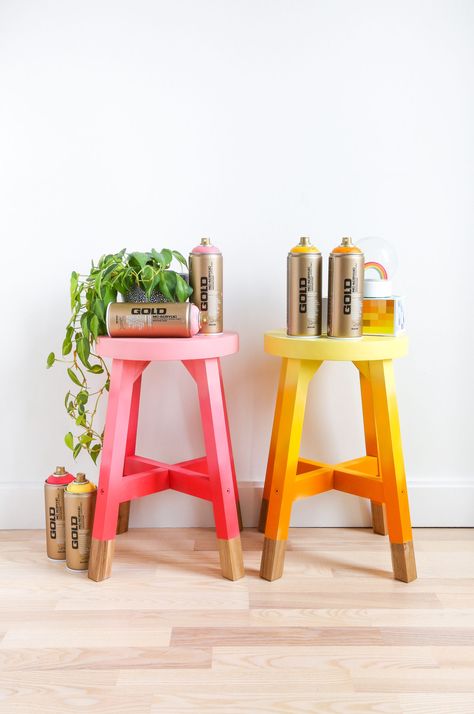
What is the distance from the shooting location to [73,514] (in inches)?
59.6

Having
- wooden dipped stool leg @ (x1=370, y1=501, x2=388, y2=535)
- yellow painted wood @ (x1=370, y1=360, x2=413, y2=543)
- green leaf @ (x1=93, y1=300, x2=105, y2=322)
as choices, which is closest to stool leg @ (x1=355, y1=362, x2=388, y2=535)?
wooden dipped stool leg @ (x1=370, y1=501, x2=388, y2=535)

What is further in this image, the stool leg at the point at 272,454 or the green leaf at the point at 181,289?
the stool leg at the point at 272,454

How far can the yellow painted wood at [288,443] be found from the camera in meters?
1.47

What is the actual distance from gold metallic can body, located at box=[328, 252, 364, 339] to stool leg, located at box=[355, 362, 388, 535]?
234mm

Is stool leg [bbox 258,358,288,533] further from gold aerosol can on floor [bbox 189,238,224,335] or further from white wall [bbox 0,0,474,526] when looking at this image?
gold aerosol can on floor [bbox 189,238,224,335]

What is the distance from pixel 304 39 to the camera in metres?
1.70

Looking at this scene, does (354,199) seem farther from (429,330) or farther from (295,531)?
(295,531)

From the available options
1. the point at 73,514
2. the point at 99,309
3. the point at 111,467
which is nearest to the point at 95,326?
the point at 99,309

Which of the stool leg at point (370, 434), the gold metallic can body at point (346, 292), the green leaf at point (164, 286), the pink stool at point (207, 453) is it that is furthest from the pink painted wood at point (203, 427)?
the stool leg at point (370, 434)

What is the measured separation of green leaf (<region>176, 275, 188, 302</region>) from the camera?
1.46 m

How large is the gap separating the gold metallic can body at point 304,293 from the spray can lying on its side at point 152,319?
208 millimetres

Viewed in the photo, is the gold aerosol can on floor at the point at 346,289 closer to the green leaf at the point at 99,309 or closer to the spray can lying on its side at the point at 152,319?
the spray can lying on its side at the point at 152,319

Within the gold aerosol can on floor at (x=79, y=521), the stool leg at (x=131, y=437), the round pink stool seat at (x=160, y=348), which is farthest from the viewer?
the stool leg at (x=131, y=437)

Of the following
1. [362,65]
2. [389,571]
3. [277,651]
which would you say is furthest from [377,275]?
[277,651]
